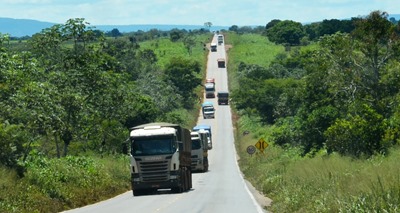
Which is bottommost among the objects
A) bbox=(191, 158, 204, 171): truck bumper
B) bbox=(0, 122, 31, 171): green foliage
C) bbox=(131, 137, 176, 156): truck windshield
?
bbox=(191, 158, 204, 171): truck bumper

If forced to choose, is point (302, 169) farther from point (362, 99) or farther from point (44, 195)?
point (362, 99)

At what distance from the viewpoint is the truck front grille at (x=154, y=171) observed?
3706cm

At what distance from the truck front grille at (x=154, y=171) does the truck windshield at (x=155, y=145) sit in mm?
453

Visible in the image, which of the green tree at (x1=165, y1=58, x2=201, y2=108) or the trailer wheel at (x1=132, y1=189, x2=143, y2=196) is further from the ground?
the trailer wheel at (x1=132, y1=189, x2=143, y2=196)

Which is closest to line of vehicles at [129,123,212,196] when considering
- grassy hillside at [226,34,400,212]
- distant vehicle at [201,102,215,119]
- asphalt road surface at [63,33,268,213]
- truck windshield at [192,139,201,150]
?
asphalt road surface at [63,33,268,213]

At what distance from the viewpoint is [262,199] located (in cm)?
3425

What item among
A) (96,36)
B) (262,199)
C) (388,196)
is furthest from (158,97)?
(388,196)

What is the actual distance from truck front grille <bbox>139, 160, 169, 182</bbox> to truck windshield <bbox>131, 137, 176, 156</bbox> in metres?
0.45

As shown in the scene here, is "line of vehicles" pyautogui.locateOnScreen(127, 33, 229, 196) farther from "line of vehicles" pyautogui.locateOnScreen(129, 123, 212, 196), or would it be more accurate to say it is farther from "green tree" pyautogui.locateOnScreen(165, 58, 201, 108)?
"green tree" pyautogui.locateOnScreen(165, 58, 201, 108)

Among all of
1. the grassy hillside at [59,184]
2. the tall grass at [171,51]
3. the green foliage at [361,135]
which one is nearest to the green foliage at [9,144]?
the grassy hillside at [59,184]

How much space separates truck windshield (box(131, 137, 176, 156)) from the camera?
121ft

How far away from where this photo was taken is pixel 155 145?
37.1 m

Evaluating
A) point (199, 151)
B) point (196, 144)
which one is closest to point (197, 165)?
point (199, 151)

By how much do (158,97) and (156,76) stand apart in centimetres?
1965
